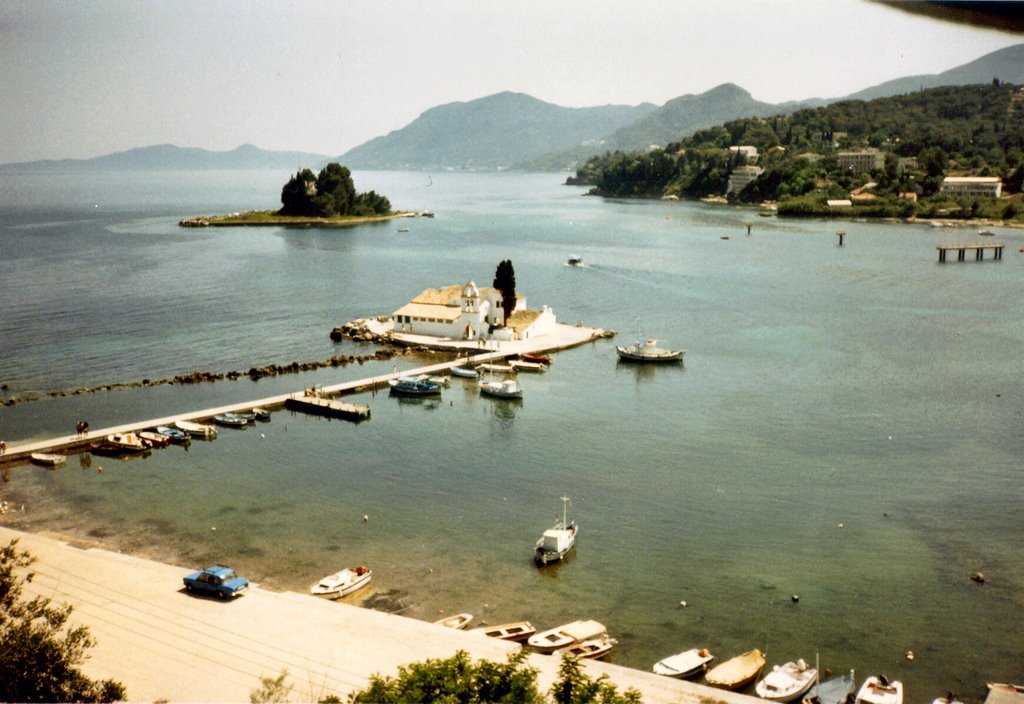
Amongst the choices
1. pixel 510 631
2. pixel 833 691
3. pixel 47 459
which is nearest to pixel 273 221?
pixel 47 459

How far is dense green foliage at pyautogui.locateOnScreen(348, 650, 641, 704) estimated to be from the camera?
997cm

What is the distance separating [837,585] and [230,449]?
1842 centimetres

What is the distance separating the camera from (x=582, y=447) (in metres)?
26.7

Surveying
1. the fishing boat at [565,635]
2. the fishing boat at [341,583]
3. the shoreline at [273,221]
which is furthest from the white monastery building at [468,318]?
the shoreline at [273,221]

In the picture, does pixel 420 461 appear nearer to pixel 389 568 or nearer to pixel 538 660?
pixel 389 568

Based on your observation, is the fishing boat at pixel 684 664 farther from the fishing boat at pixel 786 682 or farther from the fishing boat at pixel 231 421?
the fishing boat at pixel 231 421

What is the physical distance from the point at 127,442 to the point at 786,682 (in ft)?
68.9

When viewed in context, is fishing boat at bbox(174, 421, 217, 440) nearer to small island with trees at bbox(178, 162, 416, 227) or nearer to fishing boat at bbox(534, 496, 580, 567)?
fishing boat at bbox(534, 496, 580, 567)

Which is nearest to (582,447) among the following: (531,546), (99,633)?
(531,546)

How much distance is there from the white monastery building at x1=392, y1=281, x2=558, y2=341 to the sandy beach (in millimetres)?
24012

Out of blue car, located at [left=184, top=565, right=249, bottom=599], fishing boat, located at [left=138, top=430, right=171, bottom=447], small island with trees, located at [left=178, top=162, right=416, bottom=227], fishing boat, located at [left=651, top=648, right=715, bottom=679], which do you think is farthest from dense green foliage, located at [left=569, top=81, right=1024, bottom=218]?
blue car, located at [left=184, top=565, right=249, bottom=599]

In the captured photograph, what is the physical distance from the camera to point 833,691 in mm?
14523

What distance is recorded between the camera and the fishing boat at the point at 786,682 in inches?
571

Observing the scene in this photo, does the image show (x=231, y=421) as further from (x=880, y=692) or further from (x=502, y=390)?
(x=880, y=692)
